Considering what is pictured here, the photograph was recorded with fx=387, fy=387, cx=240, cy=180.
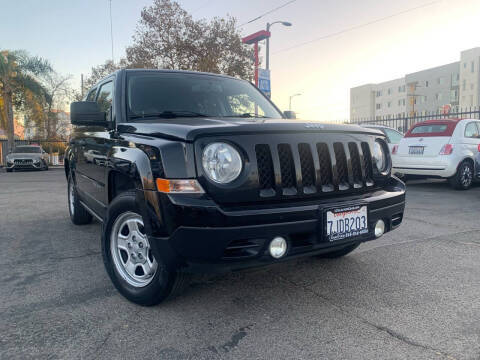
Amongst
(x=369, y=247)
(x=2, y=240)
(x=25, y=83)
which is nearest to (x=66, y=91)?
(x=25, y=83)

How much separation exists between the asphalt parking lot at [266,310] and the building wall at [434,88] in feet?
239

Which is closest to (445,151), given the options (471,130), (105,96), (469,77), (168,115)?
(471,130)

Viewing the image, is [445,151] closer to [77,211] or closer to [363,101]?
[77,211]

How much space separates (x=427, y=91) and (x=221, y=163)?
8172 cm

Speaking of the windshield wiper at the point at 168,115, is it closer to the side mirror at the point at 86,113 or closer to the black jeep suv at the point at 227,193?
the black jeep suv at the point at 227,193

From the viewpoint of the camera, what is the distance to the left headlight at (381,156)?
3.01m

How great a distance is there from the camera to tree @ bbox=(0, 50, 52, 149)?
854 inches

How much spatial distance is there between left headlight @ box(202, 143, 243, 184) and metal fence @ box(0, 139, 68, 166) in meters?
25.0

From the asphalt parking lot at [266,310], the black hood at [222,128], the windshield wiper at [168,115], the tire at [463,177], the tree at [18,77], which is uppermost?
the tree at [18,77]

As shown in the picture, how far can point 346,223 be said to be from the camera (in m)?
2.48

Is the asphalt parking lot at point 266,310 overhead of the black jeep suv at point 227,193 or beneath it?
beneath

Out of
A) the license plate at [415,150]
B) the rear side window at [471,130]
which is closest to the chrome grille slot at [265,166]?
the license plate at [415,150]

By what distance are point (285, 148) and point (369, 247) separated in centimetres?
211

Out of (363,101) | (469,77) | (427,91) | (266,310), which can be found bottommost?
(266,310)
